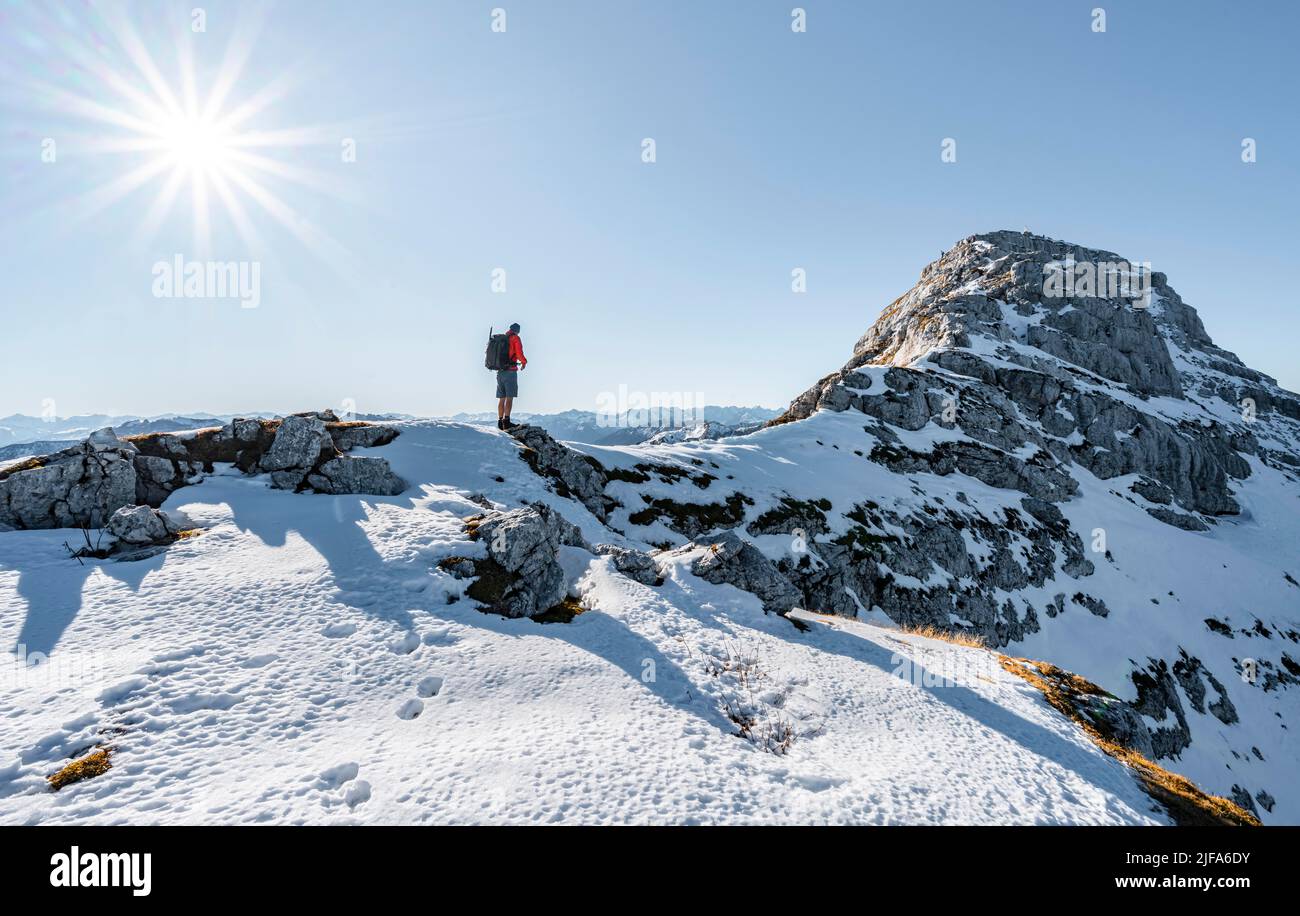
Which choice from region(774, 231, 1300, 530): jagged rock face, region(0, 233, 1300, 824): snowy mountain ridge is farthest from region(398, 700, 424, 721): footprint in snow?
region(774, 231, 1300, 530): jagged rock face

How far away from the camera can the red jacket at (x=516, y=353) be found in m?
26.0

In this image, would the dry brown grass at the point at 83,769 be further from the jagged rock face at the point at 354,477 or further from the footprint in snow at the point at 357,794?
the jagged rock face at the point at 354,477

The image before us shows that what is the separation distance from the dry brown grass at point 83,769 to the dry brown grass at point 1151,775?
1769cm

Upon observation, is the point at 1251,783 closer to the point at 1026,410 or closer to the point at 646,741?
the point at 1026,410

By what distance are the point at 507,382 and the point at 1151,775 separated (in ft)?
87.6

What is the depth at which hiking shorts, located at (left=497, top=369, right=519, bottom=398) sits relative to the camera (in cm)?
2641

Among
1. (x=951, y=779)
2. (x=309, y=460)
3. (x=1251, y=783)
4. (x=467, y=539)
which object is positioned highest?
(x=309, y=460)

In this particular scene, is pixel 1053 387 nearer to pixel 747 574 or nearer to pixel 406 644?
pixel 747 574

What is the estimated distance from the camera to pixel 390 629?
10.8 meters

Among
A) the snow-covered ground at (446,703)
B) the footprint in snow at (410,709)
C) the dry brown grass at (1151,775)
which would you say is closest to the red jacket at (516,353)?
the snow-covered ground at (446,703)

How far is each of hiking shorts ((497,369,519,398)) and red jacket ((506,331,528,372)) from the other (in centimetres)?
40

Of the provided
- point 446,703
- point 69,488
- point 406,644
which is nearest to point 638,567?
point 406,644
